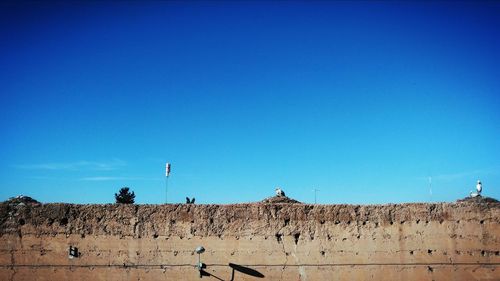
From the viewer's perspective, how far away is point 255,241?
28.4 feet

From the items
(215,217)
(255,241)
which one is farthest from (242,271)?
(215,217)

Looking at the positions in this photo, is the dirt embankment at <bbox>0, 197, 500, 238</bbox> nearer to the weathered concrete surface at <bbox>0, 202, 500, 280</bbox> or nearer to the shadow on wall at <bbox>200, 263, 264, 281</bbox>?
the weathered concrete surface at <bbox>0, 202, 500, 280</bbox>

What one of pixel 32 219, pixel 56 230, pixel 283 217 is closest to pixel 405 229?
pixel 283 217

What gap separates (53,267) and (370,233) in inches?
282

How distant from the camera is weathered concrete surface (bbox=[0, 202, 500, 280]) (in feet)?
28.1

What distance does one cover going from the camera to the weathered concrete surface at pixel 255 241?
8570 millimetres

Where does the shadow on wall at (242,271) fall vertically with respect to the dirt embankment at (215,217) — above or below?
below

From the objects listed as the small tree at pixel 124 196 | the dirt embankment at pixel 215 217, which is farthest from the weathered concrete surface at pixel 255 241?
the small tree at pixel 124 196

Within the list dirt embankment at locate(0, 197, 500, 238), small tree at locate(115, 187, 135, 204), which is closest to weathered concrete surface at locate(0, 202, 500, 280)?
dirt embankment at locate(0, 197, 500, 238)

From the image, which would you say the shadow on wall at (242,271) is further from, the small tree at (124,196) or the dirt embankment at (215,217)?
the small tree at (124,196)

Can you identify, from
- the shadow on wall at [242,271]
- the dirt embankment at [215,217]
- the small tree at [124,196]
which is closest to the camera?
the shadow on wall at [242,271]

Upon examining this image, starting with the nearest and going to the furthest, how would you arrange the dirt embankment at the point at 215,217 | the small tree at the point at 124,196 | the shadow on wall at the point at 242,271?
the shadow on wall at the point at 242,271 → the dirt embankment at the point at 215,217 → the small tree at the point at 124,196

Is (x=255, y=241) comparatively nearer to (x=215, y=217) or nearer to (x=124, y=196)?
(x=215, y=217)

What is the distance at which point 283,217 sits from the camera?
8797 mm
